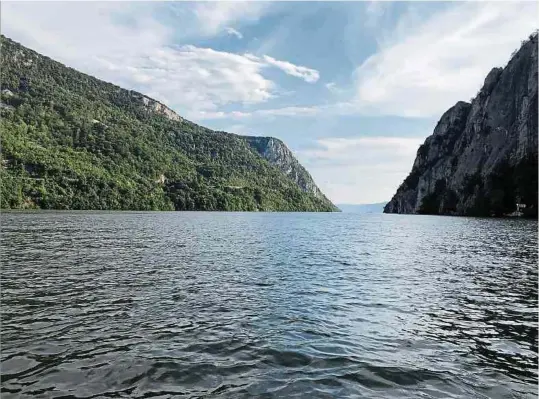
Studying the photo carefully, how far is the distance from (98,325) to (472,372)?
39.0ft

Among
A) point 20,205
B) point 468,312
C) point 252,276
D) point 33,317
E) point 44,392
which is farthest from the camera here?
point 20,205

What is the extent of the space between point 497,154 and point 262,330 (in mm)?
153990

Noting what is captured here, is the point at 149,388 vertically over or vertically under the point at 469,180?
under

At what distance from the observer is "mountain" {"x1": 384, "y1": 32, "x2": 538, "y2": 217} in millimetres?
127000

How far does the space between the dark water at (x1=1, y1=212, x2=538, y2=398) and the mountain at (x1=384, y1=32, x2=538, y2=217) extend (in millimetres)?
113243

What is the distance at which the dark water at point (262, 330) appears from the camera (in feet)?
33.8

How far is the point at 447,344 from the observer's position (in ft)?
45.0

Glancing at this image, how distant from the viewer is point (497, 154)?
145 m

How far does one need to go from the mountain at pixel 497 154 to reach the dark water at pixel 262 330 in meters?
113

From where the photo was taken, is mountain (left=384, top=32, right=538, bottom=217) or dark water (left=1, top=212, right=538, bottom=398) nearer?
dark water (left=1, top=212, right=538, bottom=398)

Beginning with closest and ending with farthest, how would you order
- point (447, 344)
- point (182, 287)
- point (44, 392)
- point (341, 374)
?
point (44, 392), point (341, 374), point (447, 344), point (182, 287)

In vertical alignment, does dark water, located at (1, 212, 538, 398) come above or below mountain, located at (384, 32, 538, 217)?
below

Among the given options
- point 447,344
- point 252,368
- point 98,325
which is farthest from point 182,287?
point 447,344

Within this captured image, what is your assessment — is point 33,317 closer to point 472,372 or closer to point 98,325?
point 98,325
